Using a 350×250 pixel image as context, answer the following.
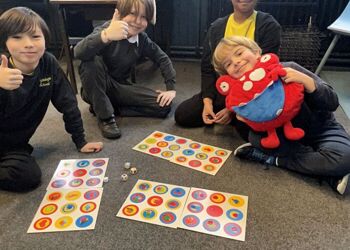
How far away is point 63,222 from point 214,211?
46cm

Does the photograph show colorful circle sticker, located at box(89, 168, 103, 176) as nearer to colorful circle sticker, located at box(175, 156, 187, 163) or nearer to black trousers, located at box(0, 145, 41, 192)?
black trousers, located at box(0, 145, 41, 192)

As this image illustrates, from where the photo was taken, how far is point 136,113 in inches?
66.6

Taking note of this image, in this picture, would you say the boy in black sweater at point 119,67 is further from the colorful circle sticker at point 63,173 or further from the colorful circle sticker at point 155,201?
the colorful circle sticker at point 155,201

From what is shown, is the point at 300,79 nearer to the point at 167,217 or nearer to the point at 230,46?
the point at 230,46

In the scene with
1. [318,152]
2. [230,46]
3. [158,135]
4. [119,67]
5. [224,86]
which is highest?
[230,46]

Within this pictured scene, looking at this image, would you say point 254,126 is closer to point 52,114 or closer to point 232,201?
point 232,201

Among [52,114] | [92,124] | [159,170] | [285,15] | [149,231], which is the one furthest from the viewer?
[285,15]

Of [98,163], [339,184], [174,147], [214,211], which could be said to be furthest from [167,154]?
[339,184]

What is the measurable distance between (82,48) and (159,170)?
640 mm

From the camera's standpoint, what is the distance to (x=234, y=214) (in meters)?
0.99

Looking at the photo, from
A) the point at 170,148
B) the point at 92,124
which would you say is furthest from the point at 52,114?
the point at 170,148

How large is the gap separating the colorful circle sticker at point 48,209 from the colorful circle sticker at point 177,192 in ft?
1.24

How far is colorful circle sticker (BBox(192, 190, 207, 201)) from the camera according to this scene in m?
1.06

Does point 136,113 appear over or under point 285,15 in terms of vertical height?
under
